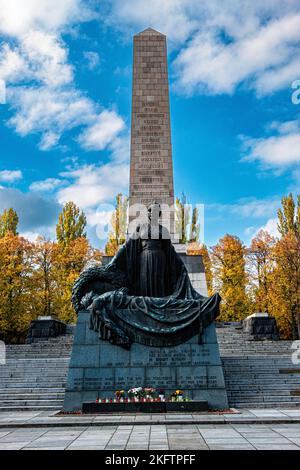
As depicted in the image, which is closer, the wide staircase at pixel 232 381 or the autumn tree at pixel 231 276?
the wide staircase at pixel 232 381

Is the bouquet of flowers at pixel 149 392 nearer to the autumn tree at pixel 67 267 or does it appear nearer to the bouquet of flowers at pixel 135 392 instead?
the bouquet of flowers at pixel 135 392

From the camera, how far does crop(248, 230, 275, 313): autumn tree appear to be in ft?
99.1

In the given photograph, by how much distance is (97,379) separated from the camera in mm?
10242

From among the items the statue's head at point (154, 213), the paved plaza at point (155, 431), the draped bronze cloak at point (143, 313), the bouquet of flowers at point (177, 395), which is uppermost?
the statue's head at point (154, 213)

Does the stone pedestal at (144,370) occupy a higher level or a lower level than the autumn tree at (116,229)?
lower

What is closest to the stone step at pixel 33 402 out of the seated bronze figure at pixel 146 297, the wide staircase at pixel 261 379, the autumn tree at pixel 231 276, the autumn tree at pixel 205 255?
the seated bronze figure at pixel 146 297

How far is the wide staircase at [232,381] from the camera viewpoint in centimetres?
1075

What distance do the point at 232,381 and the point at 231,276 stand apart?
19685 mm

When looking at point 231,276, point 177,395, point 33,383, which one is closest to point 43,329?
point 33,383

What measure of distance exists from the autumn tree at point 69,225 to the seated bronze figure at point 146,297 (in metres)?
29.8

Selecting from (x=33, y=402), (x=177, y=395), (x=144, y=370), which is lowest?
(x=33, y=402)

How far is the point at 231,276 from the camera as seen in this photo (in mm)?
31344

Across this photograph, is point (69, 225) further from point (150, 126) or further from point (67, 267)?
point (150, 126)

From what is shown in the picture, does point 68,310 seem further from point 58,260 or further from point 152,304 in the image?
point 152,304
